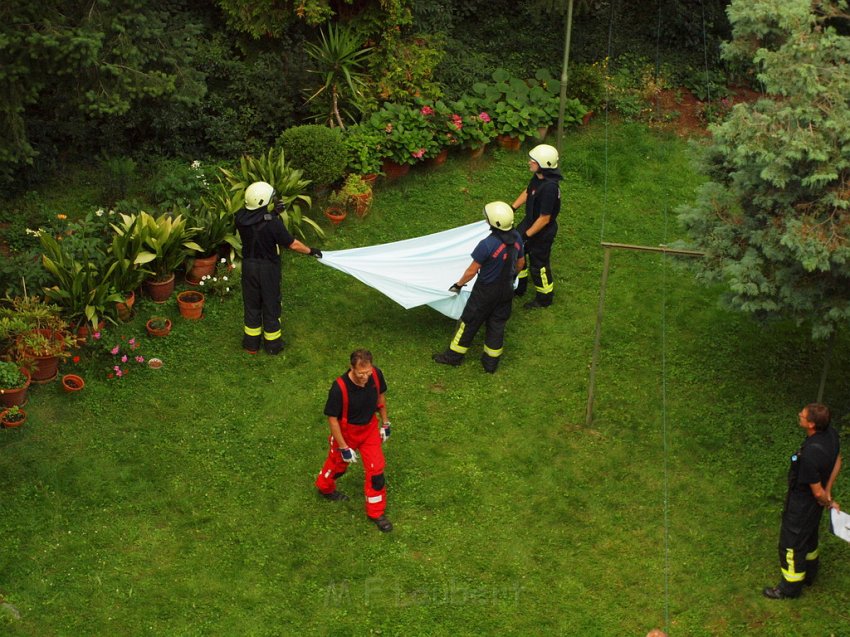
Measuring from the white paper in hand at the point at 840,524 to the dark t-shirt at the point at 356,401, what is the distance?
3.52 meters

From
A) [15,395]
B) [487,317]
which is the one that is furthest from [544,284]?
[15,395]

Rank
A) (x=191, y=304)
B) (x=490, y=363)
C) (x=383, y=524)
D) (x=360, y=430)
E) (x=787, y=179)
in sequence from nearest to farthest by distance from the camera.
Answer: (x=787, y=179), (x=360, y=430), (x=383, y=524), (x=490, y=363), (x=191, y=304)

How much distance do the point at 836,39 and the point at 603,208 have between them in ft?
16.4

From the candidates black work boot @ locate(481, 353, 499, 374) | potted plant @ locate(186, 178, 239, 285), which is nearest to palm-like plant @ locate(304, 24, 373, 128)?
potted plant @ locate(186, 178, 239, 285)

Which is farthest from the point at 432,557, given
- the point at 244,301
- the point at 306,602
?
the point at 244,301

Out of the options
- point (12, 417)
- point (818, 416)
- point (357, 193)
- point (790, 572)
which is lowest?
point (790, 572)

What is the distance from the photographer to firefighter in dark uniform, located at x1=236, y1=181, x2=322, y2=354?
10398 mm

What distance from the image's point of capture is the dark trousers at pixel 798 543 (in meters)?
8.16

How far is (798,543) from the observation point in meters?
8.25

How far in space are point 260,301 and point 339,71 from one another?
4428 millimetres

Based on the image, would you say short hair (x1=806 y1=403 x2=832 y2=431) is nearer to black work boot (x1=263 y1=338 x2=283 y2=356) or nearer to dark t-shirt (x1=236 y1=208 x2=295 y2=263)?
dark t-shirt (x1=236 y1=208 x2=295 y2=263)

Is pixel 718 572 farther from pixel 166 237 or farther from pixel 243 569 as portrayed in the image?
pixel 166 237

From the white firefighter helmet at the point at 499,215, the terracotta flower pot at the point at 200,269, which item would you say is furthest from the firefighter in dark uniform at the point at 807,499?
the terracotta flower pot at the point at 200,269

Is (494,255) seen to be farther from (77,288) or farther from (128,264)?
(77,288)
